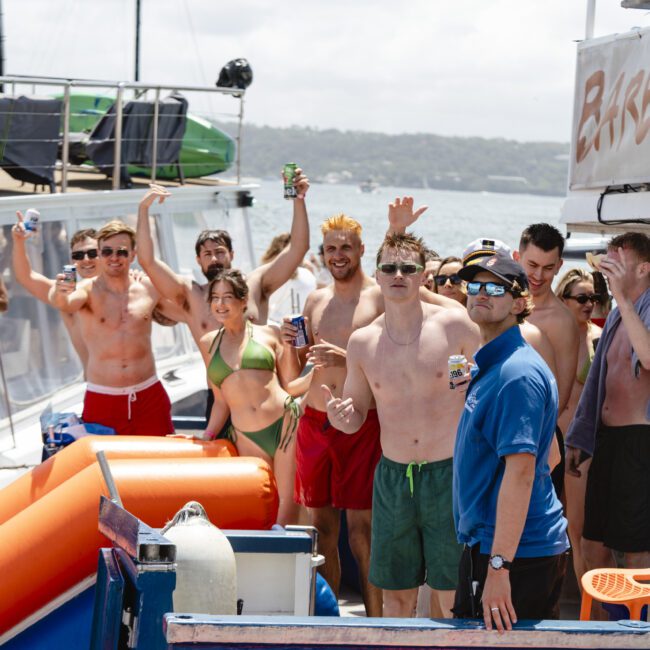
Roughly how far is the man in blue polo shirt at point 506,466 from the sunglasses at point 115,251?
3687 millimetres

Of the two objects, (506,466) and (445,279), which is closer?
(506,466)

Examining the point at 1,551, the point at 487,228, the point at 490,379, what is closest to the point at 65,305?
the point at 1,551

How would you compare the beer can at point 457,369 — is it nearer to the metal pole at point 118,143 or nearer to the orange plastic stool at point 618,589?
the orange plastic stool at point 618,589

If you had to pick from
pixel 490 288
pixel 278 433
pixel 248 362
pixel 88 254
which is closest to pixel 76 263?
pixel 88 254

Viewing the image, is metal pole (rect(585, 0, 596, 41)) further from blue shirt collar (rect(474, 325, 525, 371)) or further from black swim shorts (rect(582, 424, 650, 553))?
blue shirt collar (rect(474, 325, 525, 371))

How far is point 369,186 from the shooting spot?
122 meters

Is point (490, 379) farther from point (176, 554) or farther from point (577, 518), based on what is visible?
point (577, 518)

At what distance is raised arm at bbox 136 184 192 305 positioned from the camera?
690 cm

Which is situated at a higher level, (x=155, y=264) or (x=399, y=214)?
(x=399, y=214)

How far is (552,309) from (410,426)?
108cm

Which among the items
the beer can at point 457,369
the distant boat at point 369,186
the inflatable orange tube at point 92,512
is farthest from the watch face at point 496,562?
the distant boat at point 369,186

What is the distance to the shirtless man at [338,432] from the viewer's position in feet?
18.0

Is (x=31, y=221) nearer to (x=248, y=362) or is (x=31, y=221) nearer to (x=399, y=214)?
(x=248, y=362)

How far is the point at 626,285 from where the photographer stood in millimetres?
4910
